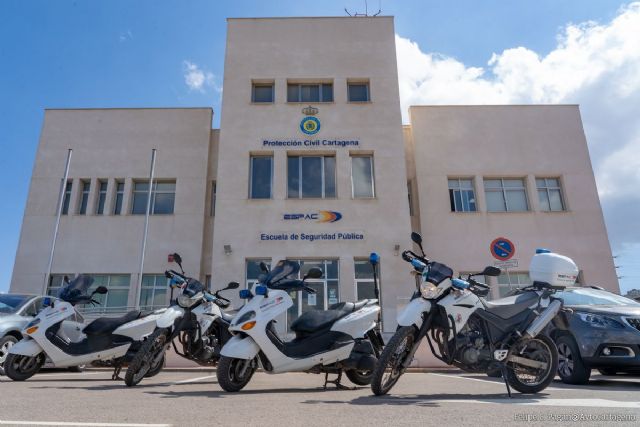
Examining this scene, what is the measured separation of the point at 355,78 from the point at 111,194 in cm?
1187

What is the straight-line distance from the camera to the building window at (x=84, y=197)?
1827 centimetres

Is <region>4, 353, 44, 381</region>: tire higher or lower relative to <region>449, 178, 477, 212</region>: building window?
lower

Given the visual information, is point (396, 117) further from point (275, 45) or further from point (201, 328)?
point (201, 328)

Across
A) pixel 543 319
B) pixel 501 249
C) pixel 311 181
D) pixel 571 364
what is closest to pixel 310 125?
pixel 311 181

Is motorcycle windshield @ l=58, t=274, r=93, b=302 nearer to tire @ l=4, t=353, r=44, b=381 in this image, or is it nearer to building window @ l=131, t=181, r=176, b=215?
tire @ l=4, t=353, r=44, b=381

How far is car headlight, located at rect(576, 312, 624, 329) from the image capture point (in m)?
5.64

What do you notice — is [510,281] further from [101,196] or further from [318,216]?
[101,196]

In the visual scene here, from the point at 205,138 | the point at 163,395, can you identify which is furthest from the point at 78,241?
the point at 163,395

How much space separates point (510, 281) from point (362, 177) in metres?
7.62

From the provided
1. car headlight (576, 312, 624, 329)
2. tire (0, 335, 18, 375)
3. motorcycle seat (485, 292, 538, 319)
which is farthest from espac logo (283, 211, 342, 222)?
motorcycle seat (485, 292, 538, 319)

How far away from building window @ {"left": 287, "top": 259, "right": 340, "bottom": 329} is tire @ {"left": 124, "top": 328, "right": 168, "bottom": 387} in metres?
9.76

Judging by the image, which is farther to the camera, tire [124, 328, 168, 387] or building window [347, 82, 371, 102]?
building window [347, 82, 371, 102]

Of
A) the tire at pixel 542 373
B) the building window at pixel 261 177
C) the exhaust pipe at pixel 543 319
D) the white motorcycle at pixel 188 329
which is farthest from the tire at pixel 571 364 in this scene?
the building window at pixel 261 177

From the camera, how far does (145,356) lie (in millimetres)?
5398
